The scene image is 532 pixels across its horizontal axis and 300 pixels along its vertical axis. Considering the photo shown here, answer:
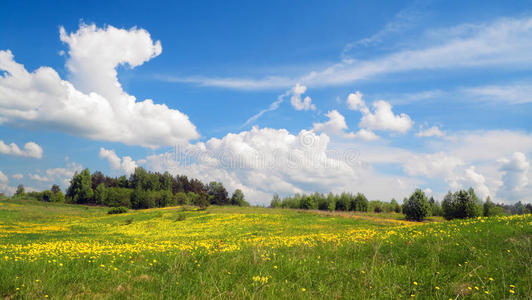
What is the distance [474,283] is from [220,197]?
125 m

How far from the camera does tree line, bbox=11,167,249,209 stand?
107688 mm

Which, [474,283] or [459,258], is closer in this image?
[474,283]

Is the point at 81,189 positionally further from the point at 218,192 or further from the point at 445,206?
the point at 445,206

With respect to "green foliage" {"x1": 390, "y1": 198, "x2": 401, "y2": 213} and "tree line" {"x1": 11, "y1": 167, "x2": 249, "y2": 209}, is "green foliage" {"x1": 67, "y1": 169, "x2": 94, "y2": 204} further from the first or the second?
"green foliage" {"x1": 390, "y1": 198, "x2": 401, "y2": 213}

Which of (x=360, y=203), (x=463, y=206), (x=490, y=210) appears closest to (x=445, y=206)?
(x=463, y=206)

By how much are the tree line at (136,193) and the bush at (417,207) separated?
209 ft

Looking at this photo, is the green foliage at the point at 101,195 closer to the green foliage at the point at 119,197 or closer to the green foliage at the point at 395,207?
the green foliage at the point at 119,197

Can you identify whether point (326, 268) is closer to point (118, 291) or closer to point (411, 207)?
point (118, 291)

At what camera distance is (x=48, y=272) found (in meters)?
5.99

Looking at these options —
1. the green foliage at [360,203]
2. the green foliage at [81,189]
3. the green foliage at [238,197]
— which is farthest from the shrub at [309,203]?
the green foliage at [81,189]

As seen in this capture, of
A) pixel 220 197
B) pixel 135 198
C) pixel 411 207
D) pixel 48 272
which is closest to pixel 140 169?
pixel 135 198

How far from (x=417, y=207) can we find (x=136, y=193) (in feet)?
321

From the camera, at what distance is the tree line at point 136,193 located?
108m

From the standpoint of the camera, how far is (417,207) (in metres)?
48.4
